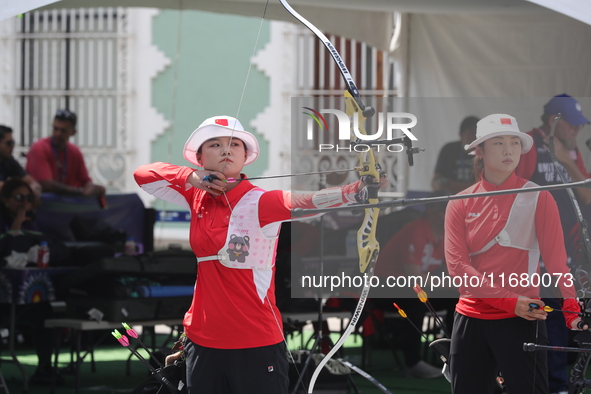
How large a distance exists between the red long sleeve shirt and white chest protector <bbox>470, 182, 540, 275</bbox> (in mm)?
14

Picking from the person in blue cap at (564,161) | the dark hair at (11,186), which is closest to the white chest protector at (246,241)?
the person in blue cap at (564,161)

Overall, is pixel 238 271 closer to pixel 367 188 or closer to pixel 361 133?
pixel 367 188

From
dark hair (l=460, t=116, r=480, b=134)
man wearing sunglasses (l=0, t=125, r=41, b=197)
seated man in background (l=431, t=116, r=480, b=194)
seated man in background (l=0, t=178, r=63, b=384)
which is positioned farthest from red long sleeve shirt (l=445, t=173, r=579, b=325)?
man wearing sunglasses (l=0, t=125, r=41, b=197)

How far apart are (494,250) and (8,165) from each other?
4708 mm

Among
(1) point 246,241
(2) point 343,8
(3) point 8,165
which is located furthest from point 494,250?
(3) point 8,165

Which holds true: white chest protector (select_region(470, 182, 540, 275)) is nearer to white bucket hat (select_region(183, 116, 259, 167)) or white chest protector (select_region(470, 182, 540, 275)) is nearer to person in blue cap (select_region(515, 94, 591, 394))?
person in blue cap (select_region(515, 94, 591, 394))

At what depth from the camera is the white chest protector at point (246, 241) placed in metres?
2.84

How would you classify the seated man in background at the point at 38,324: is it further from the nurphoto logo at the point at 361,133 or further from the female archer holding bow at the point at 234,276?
the nurphoto logo at the point at 361,133

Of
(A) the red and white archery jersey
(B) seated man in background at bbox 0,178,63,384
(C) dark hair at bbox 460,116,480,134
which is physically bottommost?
(B) seated man in background at bbox 0,178,63,384

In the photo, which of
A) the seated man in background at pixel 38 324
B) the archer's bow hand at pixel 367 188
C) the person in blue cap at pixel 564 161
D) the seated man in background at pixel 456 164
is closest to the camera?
the archer's bow hand at pixel 367 188

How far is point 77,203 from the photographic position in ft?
24.1

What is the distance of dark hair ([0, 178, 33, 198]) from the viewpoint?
629 cm

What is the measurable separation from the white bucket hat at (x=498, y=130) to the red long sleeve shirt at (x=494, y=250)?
0.15 meters

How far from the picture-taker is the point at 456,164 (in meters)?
3.58
